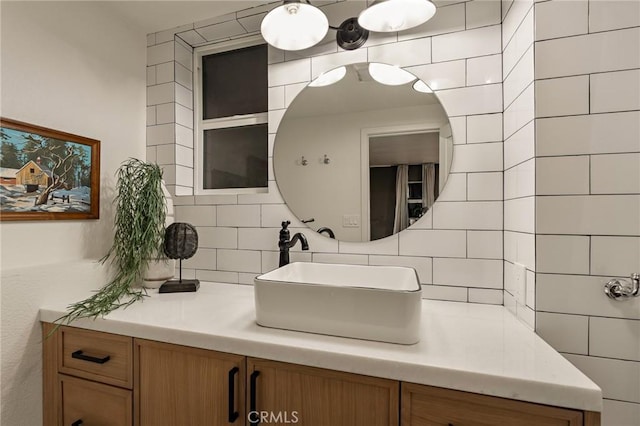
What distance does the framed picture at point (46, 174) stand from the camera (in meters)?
1.15

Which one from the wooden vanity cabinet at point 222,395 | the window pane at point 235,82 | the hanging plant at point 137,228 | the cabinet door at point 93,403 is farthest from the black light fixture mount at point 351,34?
the cabinet door at point 93,403

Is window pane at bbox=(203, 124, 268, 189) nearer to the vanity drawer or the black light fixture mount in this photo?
the black light fixture mount

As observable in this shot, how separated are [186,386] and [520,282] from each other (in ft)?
3.68

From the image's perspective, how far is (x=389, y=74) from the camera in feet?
4.38

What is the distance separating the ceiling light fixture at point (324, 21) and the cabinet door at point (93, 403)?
1430 millimetres

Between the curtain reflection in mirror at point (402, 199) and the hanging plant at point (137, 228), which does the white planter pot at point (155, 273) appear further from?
the curtain reflection in mirror at point (402, 199)

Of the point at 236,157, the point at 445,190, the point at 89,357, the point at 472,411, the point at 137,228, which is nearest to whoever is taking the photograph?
the point at 472,411

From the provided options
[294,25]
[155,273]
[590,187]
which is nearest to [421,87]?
[294,25]

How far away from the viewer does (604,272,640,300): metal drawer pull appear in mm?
830

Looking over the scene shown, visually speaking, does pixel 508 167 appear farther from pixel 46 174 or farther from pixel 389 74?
pixel 46 174

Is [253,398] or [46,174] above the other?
[46,174]

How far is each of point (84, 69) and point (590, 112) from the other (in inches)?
77.3

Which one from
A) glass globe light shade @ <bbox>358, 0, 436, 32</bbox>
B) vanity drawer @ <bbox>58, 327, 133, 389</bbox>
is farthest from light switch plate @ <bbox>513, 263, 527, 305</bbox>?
vanity drawer @ <bbox>58, 327, 133, 389</bbox>

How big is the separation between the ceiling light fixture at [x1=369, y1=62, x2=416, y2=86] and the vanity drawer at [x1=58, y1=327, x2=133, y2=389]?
4.51ft
